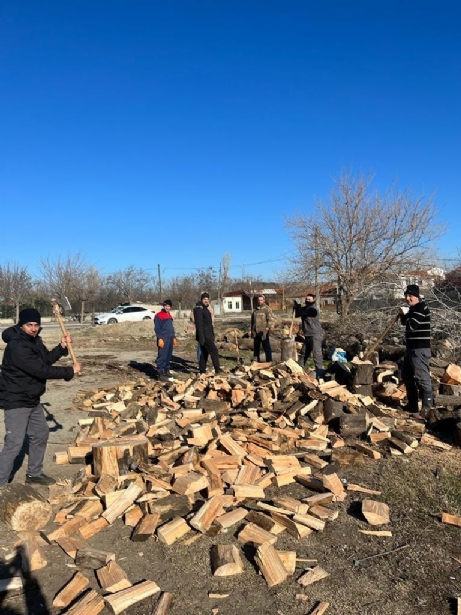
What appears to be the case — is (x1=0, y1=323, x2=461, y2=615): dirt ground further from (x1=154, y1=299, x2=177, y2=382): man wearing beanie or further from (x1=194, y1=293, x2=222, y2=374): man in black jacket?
(x1=154, y1=299, x2=177, y2=382): man wearing beanie

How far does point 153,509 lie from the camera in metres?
4.10

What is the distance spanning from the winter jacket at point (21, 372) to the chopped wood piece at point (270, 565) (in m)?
2.54

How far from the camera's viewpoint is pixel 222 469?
16.2 feet

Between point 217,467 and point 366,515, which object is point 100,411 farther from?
point 366,515

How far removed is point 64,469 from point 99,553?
6.89 feet

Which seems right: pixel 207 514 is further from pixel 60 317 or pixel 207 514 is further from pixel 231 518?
pixel 60 317

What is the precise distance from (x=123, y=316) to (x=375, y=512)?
93.6 feet

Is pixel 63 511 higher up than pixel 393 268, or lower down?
lower down

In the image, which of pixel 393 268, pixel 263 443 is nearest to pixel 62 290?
pixel 393 268

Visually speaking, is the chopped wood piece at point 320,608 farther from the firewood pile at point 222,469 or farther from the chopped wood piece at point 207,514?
the chopped wood piece at point 207,514

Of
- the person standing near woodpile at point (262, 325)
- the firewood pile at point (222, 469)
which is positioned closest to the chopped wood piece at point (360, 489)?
the firewood pile at point (222, 469)

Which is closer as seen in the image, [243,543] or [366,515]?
[243,543]

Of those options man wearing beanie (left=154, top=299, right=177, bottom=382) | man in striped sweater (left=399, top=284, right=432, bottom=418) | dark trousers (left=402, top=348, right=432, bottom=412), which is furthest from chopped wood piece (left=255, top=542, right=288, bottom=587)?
man wearing beanie (left=154, top=299, right=177, bottom=382)

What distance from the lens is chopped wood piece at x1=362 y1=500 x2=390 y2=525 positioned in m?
3.88
